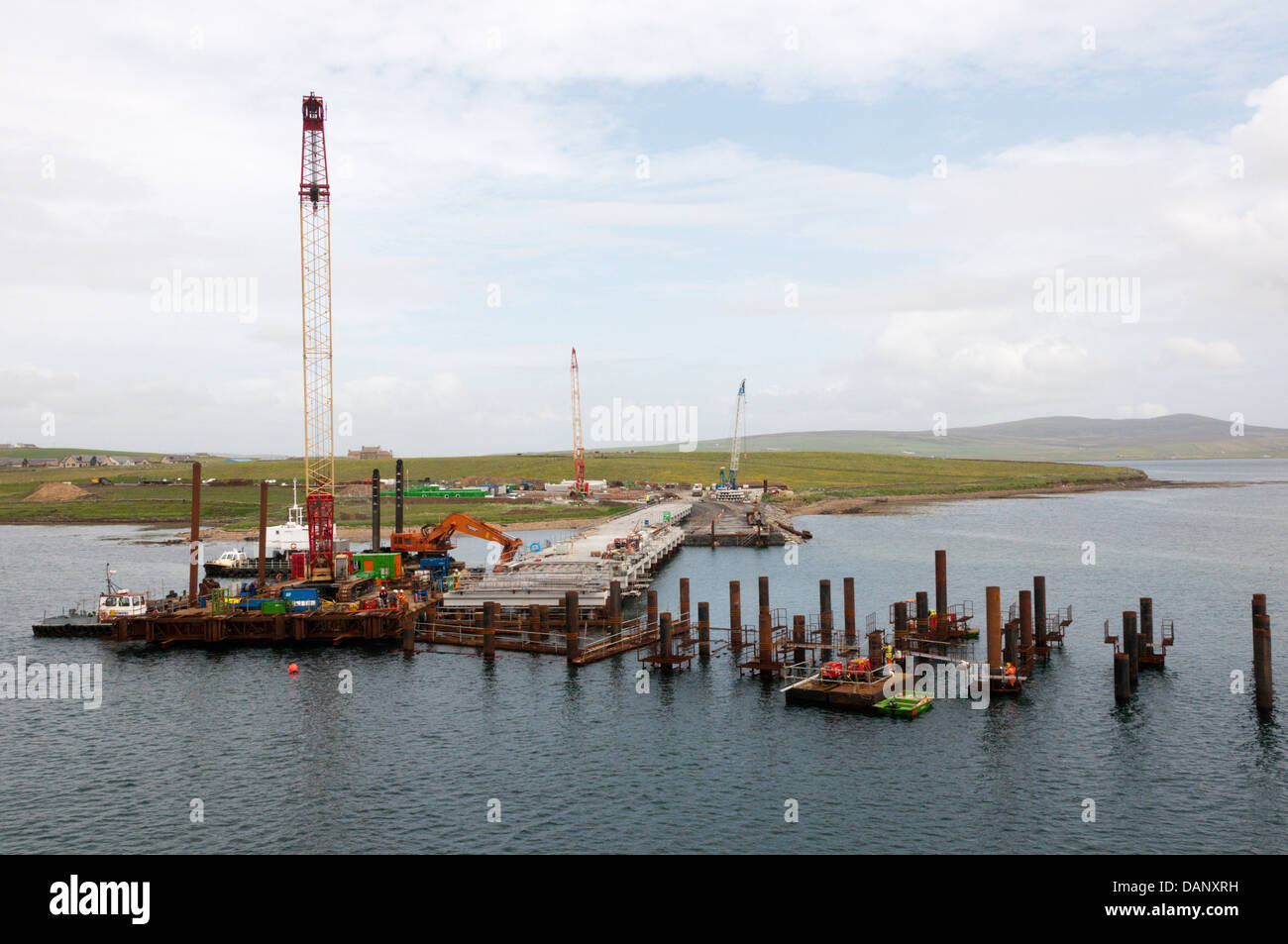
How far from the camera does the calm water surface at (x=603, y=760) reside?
3534 cm

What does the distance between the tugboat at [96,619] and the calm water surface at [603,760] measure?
1949mm

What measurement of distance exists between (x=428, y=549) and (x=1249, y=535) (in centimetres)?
12111

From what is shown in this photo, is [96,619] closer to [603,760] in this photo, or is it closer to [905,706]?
[603,760]

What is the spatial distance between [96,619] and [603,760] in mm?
55180

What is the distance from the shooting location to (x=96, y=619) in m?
76.8

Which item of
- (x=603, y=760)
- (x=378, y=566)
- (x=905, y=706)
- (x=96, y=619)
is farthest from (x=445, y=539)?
(x=905, y=706)

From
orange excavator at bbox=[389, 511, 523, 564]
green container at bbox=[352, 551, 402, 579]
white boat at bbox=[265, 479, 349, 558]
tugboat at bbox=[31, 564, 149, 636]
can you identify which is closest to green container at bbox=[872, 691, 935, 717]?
green container at bbox=[352, 551, 402, 579]

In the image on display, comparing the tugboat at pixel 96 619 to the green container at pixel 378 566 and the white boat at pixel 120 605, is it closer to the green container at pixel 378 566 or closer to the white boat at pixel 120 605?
the white boat at pixel 120 605

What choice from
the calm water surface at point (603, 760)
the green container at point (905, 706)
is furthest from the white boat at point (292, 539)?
→ the green container at point (905, 706)

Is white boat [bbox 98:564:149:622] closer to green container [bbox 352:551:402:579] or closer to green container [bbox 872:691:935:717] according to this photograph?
green container [bbox 352:551:402:579]
